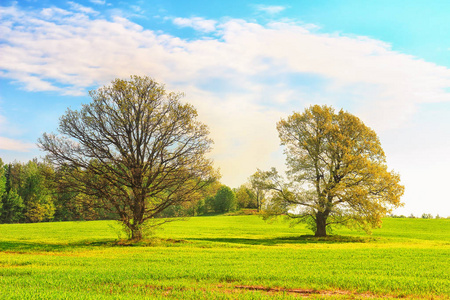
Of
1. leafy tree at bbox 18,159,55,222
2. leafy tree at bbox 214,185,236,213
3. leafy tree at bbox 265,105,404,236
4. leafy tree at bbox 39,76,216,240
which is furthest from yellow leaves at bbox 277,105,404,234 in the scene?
leafy tree at bbox 214,185,236,213

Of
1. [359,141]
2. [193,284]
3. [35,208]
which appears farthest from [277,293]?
[35,208]

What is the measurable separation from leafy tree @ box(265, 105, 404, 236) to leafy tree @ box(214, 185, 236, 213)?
263 ft

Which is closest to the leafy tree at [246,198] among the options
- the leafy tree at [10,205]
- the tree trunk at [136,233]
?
the leafy tree at [10,205]

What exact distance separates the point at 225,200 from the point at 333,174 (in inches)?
3359

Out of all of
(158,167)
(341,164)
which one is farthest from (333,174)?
(158,167)

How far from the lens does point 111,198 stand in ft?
106

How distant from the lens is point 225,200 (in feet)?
406

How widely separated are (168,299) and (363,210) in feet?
106

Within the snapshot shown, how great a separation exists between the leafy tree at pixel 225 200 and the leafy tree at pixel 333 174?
80123 millimetres

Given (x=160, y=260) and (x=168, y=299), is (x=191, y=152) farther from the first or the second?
(x=168, y=299)

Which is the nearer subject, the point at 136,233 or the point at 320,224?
the point at 136,233

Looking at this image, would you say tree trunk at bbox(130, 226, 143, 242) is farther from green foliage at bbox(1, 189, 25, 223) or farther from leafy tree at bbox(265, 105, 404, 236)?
green foliage at bbox(1, 189, 25, 223)

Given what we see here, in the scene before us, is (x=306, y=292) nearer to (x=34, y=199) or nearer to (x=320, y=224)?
(x=320, y=224)

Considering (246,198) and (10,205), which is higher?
(246,198)
